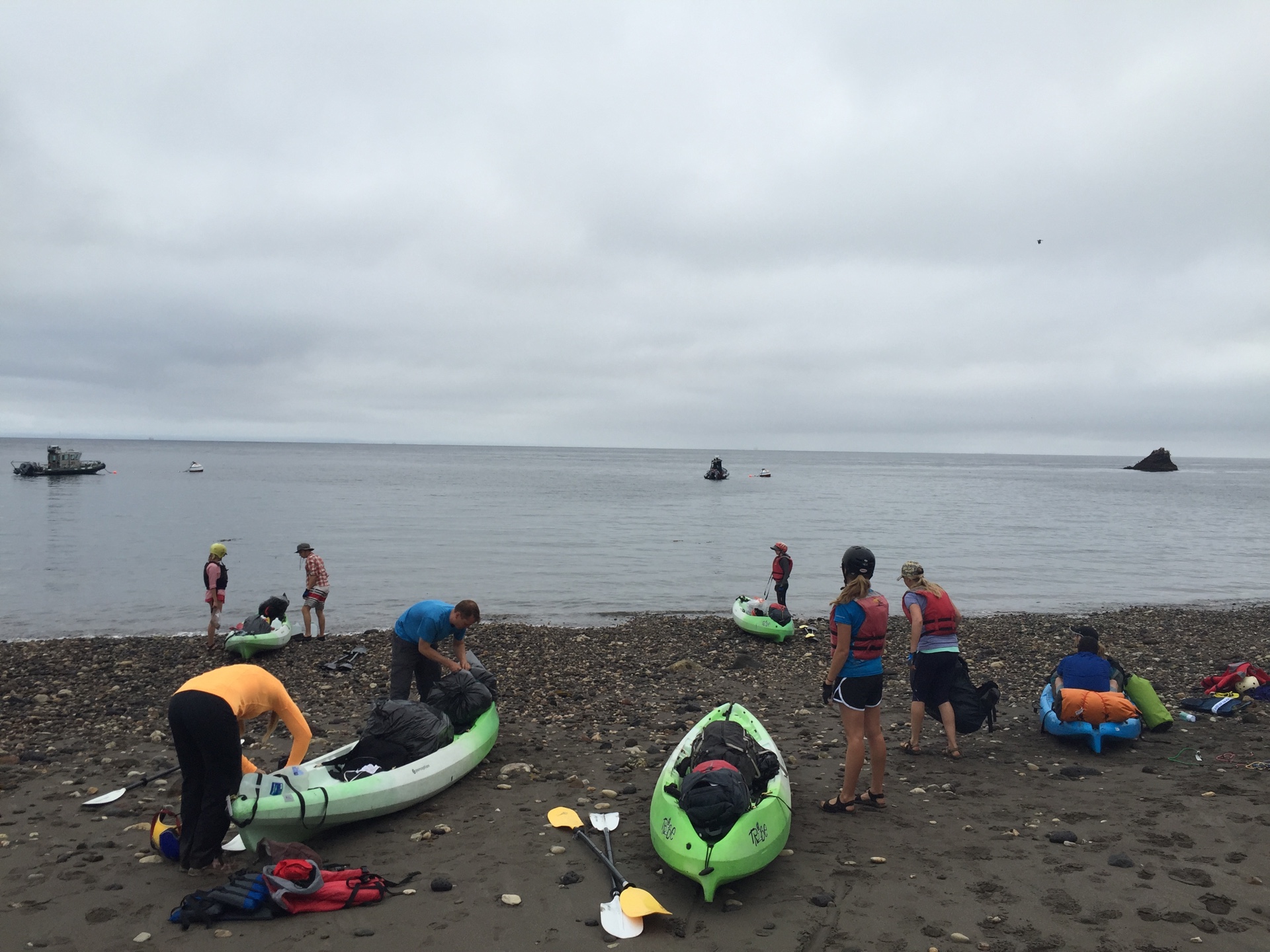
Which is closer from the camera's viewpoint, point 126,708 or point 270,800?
point 270,800

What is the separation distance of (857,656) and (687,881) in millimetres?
2368

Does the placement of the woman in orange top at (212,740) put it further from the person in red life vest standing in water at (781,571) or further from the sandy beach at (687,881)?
the person in red life vest standing in water at (781,571)

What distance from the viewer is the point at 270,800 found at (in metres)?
6.45

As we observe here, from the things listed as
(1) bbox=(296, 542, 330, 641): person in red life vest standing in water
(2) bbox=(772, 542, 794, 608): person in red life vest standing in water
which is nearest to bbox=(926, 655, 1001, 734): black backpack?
(2) bbox=(772, 542, 794, 608): person in red life vest standing in water

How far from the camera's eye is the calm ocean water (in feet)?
77.9

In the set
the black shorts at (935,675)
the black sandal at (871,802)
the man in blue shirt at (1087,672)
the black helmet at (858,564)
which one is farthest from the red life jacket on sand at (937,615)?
the black sandal at (871,802)

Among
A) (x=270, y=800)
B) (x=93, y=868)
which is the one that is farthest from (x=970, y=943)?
(x=93, y=868)

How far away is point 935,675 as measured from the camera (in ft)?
28.4

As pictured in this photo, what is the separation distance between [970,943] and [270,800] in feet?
18.0

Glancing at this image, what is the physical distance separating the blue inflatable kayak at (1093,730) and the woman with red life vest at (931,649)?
4.30ft

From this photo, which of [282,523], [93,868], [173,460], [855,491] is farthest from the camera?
[173,460]

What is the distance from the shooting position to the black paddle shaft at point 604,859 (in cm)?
591

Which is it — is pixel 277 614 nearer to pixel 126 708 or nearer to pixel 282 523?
pixel 126 708

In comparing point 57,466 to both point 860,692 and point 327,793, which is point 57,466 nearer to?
point 327,793
